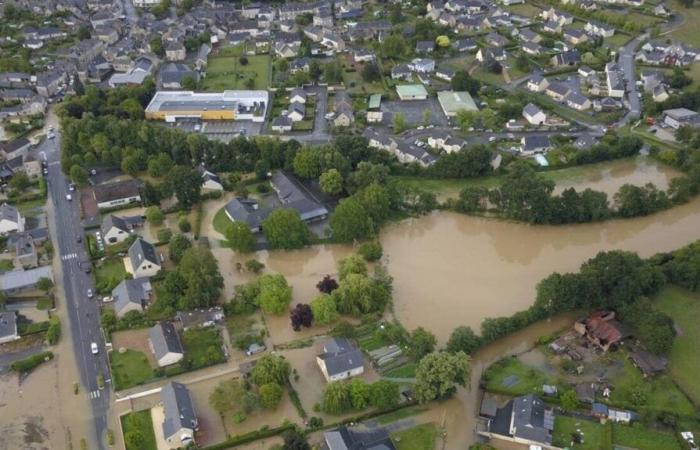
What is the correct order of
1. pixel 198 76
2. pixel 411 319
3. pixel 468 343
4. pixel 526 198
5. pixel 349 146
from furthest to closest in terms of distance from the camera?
pixel 198 76, pixel 349 146, pixel 526 198, pixel 411 319, pixel 468 343

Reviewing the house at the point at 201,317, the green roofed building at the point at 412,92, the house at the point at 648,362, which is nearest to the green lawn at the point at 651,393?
the house at the point at 648,362

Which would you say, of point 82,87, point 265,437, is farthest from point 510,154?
point 82,87

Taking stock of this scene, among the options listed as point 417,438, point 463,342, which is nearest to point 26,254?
point 417,438

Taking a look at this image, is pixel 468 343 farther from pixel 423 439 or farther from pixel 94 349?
pixel 94 349

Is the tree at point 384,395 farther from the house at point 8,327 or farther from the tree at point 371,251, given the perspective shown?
the house at point 8,327

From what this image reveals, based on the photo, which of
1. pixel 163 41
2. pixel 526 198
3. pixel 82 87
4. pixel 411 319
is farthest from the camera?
pixel 163 41

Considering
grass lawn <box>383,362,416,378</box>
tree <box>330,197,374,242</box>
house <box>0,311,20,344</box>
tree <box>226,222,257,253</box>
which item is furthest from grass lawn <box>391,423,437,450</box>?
house <box>0,311,20,344</box>

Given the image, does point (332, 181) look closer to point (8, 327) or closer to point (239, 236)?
point (239, 236)
